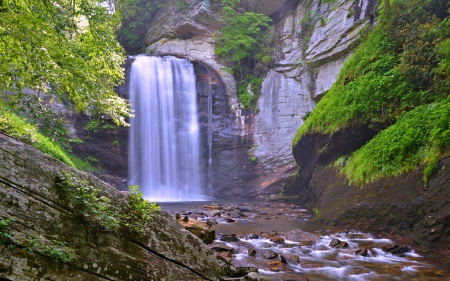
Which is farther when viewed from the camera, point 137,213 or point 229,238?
point 229,238

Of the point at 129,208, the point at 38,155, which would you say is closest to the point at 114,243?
the point at 129,208

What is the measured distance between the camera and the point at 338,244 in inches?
273

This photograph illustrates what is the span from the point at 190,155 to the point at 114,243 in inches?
832

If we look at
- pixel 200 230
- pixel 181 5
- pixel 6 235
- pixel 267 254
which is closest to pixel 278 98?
pixel 181 5

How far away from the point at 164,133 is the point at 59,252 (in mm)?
21549

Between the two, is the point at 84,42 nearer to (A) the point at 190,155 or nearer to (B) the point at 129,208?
(B) the point at 129,208

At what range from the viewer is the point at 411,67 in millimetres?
8547

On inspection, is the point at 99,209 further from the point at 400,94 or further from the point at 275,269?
the point at 400,94

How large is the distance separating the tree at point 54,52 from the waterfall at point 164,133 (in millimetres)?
16707

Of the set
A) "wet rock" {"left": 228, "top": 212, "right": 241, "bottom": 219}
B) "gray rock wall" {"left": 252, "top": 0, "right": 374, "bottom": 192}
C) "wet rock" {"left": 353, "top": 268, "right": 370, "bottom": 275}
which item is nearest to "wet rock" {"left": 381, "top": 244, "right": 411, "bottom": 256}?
"wet rock" {"left": 353, "top": 268, "right": 370, "bottom": 275}

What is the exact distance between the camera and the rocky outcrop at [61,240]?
2154 mm

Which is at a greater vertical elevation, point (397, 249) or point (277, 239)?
point (397, 249)

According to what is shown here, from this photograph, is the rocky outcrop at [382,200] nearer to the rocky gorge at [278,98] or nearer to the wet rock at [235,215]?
Result: the rocky gorge at [278,98]

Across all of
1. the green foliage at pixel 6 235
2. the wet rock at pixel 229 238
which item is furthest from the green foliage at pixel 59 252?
the wet rock at pixel 229 238
